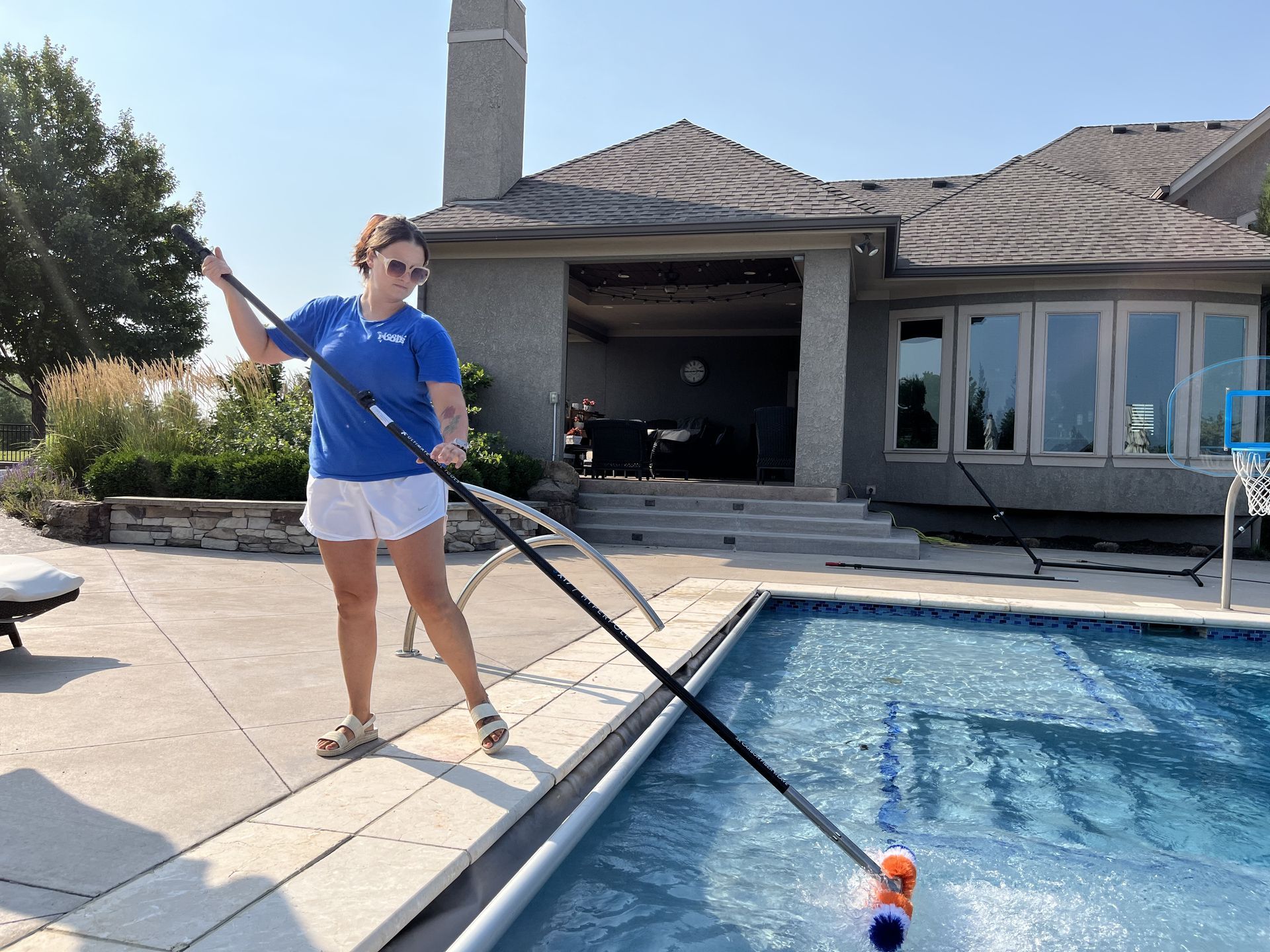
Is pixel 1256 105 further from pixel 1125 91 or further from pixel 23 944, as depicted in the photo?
pixel 23 944

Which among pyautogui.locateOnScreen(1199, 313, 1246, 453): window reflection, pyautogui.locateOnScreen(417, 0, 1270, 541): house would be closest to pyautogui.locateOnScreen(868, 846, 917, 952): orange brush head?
pyautogui.locateOnScreen(417, 0, 1270, 541): house

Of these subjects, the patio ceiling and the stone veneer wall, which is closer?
the stone veneer wall

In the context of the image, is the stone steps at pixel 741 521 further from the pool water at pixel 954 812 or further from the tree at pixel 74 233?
the tree at pixel 74 233

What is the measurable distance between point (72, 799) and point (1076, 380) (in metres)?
11.0

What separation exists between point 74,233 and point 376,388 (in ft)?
73.6

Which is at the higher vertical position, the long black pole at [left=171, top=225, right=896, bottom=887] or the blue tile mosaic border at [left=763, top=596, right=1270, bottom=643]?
the long black pole at [left=171, top=225, right=896, bottom=887]

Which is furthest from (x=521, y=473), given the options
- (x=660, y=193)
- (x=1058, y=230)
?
(x=1058, y=230)

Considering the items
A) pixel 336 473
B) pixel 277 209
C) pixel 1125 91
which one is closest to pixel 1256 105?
pixel 1125 91

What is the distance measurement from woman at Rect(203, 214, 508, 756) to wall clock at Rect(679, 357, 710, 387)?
14701 mm

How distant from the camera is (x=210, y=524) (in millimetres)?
7430

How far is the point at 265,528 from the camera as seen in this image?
7.40 metres

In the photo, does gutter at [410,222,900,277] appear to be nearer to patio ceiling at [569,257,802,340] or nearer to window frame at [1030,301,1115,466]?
patio ceiling at [569,257,802,340]

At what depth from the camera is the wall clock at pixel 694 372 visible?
17.1 metres

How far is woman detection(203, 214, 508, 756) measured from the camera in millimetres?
2441
